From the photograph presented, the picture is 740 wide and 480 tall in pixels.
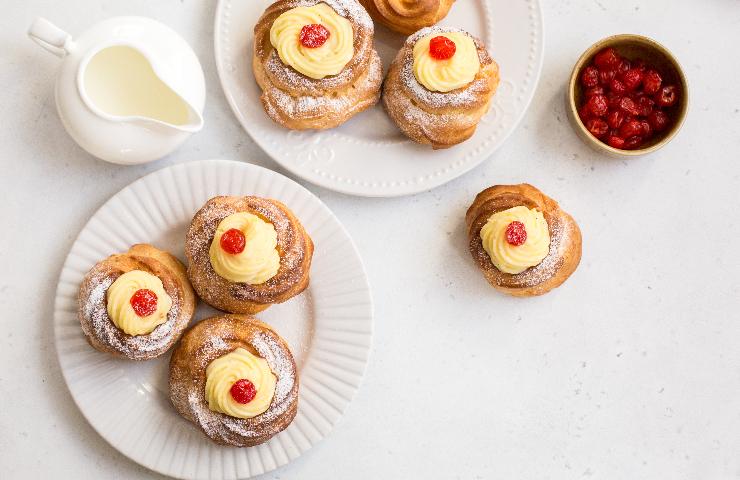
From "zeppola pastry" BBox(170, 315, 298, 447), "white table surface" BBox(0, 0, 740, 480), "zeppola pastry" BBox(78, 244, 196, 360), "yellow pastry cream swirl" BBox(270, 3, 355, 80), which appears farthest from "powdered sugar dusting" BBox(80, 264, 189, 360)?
"yellow pastry cream swirl" BBox(270, 3, 355, 80)

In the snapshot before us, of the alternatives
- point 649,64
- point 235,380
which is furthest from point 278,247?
point 649,64

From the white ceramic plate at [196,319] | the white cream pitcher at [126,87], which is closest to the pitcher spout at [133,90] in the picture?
the white cream pitcher at [126,87]

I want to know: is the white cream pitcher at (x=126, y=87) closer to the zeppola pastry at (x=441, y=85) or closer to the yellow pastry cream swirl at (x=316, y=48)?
the yellow pastry cream swirl at (x=316, y=48)

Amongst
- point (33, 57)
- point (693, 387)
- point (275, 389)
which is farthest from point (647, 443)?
point (33, 57)

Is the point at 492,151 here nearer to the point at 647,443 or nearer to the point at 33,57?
the point at 647,443

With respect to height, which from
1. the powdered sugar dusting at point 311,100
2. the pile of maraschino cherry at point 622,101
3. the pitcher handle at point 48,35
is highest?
the pile of maraschino cherry at point 622,101

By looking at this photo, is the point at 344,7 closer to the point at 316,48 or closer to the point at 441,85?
the point at 316,48
